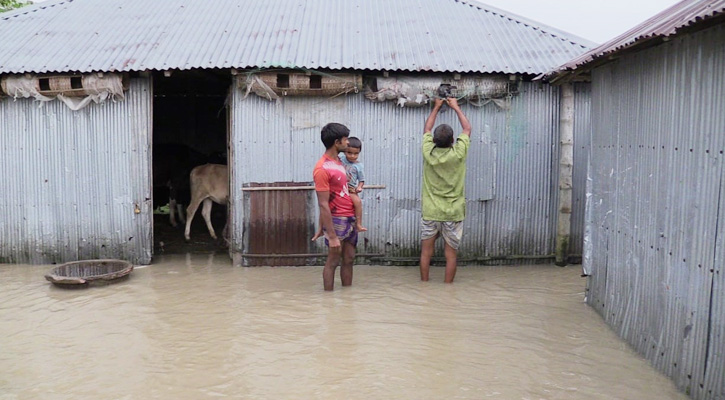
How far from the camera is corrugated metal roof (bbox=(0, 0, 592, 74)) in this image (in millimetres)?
8703

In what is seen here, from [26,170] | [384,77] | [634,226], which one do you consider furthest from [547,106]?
[26,170]

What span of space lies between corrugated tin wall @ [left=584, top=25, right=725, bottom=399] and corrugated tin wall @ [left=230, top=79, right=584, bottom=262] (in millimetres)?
2346

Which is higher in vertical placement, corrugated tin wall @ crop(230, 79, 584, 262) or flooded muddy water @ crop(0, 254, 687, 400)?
corrugated tin wall @ crop(230, 79, 584, 262)

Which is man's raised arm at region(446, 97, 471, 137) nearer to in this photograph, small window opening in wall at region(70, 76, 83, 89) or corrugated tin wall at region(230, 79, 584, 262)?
corrugated tin wall at region(230, 79, 584, 262)

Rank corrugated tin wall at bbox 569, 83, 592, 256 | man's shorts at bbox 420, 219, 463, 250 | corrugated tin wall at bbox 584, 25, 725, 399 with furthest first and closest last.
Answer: corrugated tin wall at bbox 569, 83, 592, 256, man's shorts at bbox 420, 219, 463, 250, corrugated tin wall at bbox 584, 25, 725, 399

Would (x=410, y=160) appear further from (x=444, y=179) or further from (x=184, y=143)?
(x=184, y=143)

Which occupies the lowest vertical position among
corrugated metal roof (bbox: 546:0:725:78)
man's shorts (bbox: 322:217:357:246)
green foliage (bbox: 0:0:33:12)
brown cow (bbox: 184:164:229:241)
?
man's shorts (bbox: 322:217:357:246)

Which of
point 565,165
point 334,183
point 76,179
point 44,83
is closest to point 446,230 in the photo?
point 334,183

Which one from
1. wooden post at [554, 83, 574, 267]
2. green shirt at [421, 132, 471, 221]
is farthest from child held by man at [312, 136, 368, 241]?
wooden post at [554, 83, 574, 267]

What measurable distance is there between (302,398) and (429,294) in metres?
3.14

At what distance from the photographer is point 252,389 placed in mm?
4840

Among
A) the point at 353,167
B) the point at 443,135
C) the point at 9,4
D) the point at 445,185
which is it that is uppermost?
the point at 9,4

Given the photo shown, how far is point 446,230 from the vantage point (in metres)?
7.86

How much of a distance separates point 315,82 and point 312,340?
407cm
